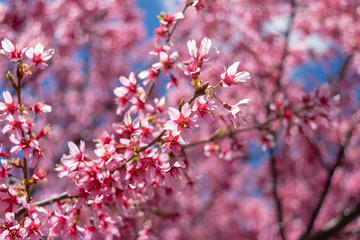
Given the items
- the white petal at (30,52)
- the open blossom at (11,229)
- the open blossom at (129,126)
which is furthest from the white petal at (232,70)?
the open blossom at (11,229)

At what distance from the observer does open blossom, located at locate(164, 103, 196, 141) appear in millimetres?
1953

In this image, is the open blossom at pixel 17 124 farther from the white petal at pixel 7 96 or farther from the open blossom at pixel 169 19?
the open blossom at pixel 169 19

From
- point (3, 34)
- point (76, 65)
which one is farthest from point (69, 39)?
point (76, 65)

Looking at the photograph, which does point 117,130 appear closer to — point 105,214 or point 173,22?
point 105,214

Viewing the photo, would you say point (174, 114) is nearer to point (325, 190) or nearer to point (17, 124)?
point (17, 124)

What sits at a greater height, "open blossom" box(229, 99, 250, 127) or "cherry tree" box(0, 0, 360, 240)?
"open blossom" box(229, 99, 250, 127)

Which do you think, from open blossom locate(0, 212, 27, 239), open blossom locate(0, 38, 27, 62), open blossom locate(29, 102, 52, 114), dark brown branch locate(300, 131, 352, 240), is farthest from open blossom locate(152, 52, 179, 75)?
dark brown branch locate(300, 131, 352, 240)

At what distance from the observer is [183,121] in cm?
198

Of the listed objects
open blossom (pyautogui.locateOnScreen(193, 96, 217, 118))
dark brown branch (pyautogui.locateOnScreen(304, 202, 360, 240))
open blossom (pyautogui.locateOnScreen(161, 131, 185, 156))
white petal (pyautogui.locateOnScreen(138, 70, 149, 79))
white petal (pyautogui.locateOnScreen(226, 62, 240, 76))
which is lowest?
dark brown branch (pyautogui.locateOnScreen(304, 202, 360, 240))

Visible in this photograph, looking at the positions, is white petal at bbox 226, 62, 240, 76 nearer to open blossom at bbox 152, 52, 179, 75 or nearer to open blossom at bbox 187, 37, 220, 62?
open blossom at bbox 187, 37, 220, 62

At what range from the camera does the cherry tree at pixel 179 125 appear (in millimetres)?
2184

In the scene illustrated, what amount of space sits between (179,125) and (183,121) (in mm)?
36

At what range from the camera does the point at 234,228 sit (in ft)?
35.1

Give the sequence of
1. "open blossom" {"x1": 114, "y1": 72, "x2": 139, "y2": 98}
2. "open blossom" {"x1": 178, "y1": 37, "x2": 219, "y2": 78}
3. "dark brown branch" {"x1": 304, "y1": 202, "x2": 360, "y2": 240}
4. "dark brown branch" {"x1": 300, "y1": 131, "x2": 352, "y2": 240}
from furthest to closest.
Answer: "dark brown branch" {"x1": 300, "y1": 131, "x2": 352, "y2": 240}, "dark brown branch" {"x1": 304, "y1": 202, "x2": 360, "y2": 240}, "open blossom" {"x1": 114, "y1": 72, "x2": 139, "y2": 98}, "open blossom" {"x1": 178, "y1": 37, "x2": 219, "y2": 78}
